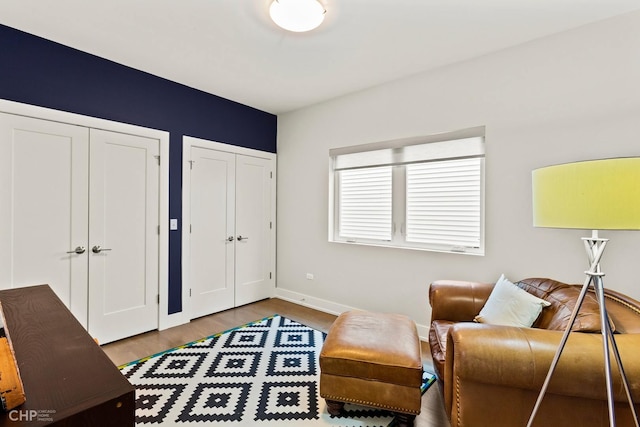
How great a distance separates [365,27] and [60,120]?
2.66 m

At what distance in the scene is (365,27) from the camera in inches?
91.4

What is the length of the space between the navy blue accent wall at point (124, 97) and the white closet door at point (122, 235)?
0.67 ft

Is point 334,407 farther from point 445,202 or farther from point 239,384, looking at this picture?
point 445,202

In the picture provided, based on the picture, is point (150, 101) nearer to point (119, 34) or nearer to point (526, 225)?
point (119, 34)

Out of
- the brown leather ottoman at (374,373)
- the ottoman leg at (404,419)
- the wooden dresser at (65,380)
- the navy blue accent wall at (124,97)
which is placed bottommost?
the ottoman leg at (404,419)

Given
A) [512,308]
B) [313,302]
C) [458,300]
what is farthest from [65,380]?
[313,302]

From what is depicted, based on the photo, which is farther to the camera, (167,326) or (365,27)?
(167,326)

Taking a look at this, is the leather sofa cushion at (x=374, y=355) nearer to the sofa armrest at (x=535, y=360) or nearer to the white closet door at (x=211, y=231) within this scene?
the sofa armrest at (x=535, y=360)

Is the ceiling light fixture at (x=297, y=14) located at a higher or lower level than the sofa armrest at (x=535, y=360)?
higher

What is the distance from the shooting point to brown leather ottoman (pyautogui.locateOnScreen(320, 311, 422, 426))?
1.71m

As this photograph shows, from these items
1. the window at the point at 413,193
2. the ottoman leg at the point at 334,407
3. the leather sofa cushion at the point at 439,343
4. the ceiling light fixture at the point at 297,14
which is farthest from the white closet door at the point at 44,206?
the leather sofa cushion at the point at 439,343

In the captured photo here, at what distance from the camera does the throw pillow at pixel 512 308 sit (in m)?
1.84

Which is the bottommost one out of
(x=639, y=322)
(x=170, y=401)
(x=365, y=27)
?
(x=170, y=401)

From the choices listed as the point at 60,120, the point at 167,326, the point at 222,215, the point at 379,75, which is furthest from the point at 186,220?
the point at 379,75
